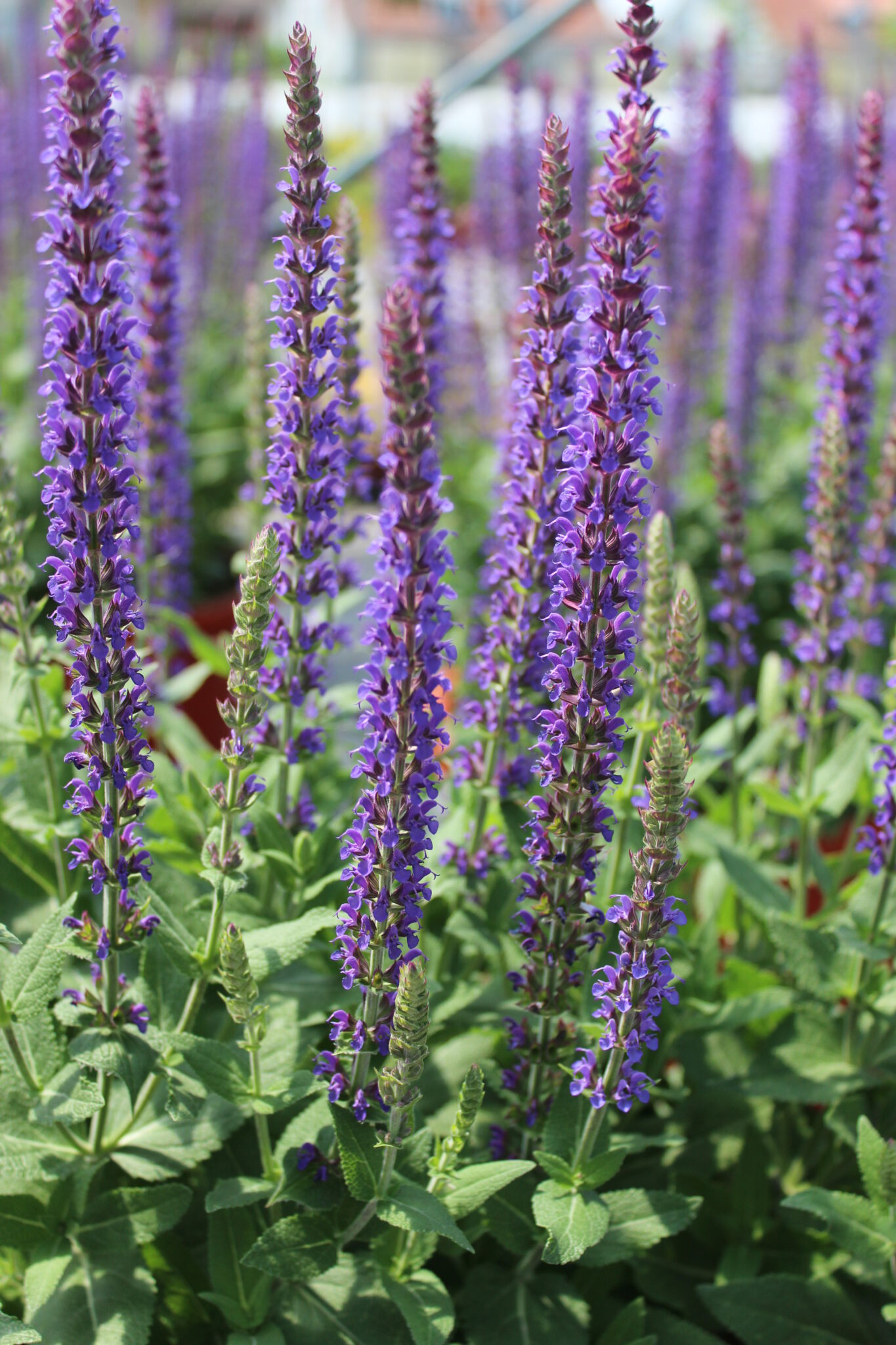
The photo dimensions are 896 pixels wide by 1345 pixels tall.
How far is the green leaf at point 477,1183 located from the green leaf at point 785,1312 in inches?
33.0

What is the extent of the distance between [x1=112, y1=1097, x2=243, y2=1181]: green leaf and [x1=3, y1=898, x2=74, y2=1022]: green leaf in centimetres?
43

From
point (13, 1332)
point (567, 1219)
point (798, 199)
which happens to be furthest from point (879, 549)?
point (798, 199)

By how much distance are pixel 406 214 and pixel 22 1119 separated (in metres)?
2.71

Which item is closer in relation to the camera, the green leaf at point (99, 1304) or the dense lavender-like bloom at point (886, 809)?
the green leaf at point (99, 1304)

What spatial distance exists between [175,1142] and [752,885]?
1771 mm

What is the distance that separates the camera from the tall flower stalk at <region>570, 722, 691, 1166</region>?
219 cm

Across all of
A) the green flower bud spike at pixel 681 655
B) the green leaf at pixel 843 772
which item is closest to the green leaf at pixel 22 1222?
the green flower bud spike at pixel 681 655

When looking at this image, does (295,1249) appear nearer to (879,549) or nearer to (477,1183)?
(477,1183)

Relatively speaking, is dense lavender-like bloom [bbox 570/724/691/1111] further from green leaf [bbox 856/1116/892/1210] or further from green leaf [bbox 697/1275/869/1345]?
green leaf [bbox 697/1275/869/1345]

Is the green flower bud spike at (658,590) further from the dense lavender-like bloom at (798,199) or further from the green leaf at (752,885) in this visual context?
the dense lavender-like bloom at (798,199)

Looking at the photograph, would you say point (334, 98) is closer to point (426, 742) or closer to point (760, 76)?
point (760, 76)

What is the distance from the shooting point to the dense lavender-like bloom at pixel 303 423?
2.34 m

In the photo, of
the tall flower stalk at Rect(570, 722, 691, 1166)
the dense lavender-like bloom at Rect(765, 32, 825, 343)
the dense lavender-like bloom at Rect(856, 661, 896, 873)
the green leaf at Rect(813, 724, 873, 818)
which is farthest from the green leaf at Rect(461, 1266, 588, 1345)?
the dense lavender-like bloom at Rect(765, 32, 825, 343)

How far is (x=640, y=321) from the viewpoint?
2.28 metres
